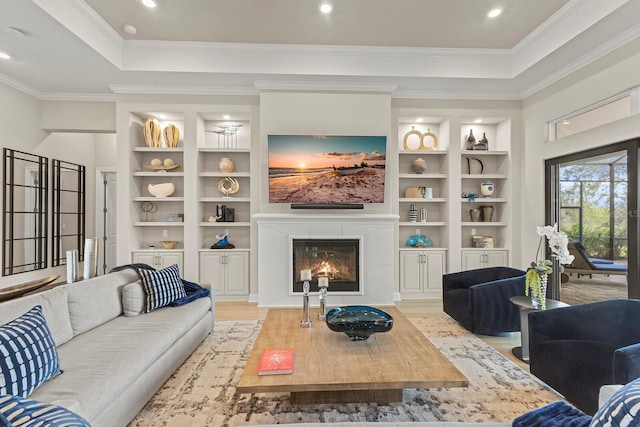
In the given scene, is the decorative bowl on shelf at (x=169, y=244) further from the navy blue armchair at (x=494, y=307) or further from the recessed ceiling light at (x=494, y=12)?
the recessed ceiling light at (x=494, y=12)

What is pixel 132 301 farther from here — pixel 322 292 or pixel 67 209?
pixel 67 209

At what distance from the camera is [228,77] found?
4273 millimetres

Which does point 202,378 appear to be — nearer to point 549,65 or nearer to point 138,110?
point 138,110

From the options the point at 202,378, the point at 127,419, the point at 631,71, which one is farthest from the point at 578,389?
the point at 631,71

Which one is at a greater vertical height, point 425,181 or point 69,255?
point 425,181

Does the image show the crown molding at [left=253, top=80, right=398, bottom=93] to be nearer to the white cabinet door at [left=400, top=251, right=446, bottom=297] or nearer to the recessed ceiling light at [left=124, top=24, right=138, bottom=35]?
the recessed ceiling light at [left=124, top=24, right=138, bottom=35]

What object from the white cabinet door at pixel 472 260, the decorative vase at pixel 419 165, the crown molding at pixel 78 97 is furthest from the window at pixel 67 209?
the white cabinet door at pixel 472 260

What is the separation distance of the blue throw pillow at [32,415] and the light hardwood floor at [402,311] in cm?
310

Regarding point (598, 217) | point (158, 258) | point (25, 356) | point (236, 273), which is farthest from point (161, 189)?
point (598, 217)

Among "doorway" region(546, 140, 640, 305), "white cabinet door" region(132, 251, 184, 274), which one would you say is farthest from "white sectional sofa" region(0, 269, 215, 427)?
"doorway" region(546, 140, 640, 305)

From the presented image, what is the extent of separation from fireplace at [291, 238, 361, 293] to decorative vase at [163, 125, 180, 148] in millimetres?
2360

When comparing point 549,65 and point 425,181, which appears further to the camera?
point 425,181

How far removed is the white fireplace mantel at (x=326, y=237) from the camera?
4496mm

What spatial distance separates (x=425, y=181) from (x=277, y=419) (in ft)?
14.0
